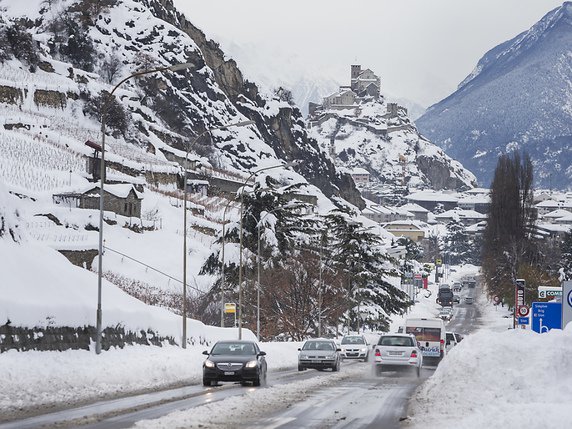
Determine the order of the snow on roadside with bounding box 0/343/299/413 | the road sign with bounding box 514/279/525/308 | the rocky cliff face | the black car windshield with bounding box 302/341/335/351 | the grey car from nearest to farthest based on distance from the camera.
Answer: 1. the snow on roadside with bounding box 0/343/299/413
2. the grey car
3. the black car windshield with bounding box 302/341/335/351
4. the road sign with bounding box 514/279/525/308
5. the rocky cliff face

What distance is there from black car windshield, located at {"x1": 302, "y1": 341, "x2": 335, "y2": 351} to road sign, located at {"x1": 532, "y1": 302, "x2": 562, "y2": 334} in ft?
31.7

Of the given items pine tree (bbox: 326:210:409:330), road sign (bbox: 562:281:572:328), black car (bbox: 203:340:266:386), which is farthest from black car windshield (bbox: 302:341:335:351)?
pine tree (bbox: 326:210:409:330)

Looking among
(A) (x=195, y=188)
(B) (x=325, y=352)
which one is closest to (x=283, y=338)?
(B) (x=325, y=352)

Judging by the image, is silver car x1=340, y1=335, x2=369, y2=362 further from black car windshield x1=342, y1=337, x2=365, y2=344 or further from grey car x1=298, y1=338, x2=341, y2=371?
grey car x1=298, y1=338, x2=341, y2=371

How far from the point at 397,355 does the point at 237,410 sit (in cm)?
2194

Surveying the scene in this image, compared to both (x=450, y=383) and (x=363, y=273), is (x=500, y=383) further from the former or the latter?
(x=363, y=273)

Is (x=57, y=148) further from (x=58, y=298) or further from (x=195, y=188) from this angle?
(x=58, y=298)

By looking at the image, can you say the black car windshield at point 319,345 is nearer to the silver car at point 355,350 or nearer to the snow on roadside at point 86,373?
the snow on roadside at point 86,373

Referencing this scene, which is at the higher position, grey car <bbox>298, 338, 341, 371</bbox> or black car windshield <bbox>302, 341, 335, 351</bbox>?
black car windshield <bbox>302, 341, 335, 351</bbox>

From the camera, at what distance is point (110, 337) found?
35.8 meters

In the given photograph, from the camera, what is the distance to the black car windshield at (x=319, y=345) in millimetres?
45531

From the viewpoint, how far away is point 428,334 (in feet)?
179

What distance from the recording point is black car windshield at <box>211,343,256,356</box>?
105 feet

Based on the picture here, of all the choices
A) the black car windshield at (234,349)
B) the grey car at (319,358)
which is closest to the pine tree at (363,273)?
the grey car at (319,358)
